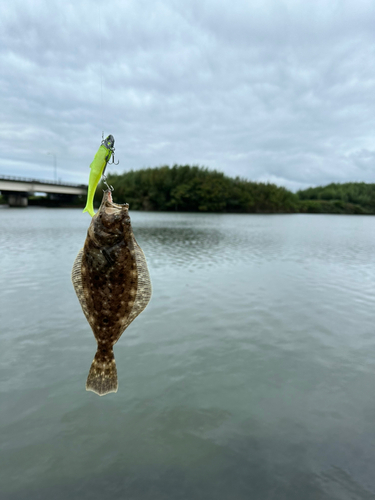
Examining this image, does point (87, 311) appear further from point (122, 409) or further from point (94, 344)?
point (94, 344)

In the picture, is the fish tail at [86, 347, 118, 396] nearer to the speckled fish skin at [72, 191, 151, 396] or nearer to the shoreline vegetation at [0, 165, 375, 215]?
the speckled fish skin at [72, 191, 151, 396]

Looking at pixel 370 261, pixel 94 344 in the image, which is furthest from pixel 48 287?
pixel 370 261

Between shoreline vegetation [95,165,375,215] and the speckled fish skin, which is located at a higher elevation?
shoreline vegetation [95,165,375,215]

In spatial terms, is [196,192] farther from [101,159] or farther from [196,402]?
[101,159]

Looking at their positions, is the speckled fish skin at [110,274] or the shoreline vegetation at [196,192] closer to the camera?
the speckled fish skin at [110,274]

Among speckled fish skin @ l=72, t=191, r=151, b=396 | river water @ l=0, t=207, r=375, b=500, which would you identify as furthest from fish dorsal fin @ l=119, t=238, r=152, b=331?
river water @ l=0, t=207, r=375, b=500

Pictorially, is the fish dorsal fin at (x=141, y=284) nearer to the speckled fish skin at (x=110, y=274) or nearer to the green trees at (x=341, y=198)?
the speckled fish skin at (x=110, y=274)

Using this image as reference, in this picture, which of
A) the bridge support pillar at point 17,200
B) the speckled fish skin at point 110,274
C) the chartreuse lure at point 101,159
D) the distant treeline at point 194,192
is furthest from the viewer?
the distant treeline at point 194,192

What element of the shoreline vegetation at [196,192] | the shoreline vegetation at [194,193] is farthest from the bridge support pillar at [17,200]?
the shoreline vegetation at [196,192]

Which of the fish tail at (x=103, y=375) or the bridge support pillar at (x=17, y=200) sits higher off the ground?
the bridge support pillar at (x=17, y=200)

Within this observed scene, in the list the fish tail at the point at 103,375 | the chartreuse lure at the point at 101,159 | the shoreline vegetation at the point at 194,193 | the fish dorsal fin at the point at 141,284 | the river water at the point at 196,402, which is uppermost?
the shoreline vegetation at the point at 194,193
